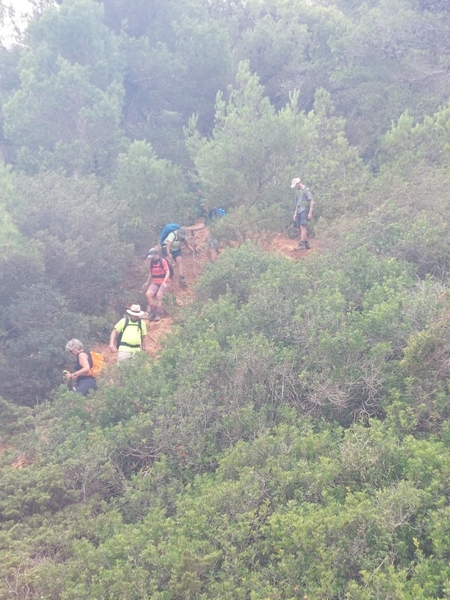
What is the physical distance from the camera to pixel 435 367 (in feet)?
15.4

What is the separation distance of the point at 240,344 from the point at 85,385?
2.16 meters

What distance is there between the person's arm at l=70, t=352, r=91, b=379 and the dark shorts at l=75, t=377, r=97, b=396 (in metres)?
0.07

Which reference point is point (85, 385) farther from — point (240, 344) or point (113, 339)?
point (240, 344)

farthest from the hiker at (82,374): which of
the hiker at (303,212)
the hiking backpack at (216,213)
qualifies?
the hiker at (303,212)

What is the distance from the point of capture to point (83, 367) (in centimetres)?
645

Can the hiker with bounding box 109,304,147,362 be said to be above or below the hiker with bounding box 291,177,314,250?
below

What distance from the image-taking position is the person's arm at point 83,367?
6406 mm

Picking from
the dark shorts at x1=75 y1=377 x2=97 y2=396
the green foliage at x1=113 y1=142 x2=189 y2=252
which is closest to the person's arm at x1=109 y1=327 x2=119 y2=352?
the dark shorts at x1=75 y1=377 x2=97 y2=396

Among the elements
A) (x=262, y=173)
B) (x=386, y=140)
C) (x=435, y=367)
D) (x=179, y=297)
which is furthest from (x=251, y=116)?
(x=435, y=367)

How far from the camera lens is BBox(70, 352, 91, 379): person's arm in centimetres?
641

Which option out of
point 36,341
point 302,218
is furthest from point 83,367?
point 302,218

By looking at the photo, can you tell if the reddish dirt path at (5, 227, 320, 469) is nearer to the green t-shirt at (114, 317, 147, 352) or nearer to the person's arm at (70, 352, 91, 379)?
the green t-shirt at (114, 317, 147, 352)

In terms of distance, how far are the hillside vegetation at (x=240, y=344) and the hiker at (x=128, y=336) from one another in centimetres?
53

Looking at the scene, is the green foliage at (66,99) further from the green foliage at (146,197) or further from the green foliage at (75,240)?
the green foliage at (75,240)
